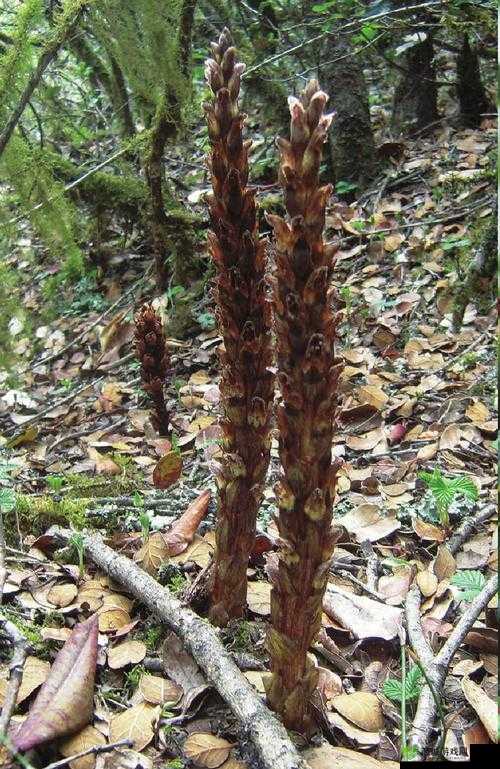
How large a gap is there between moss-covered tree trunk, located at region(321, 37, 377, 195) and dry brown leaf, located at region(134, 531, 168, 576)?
4.79m

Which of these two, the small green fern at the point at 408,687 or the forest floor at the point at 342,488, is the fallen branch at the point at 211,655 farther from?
the small green fern at the point at 408,687

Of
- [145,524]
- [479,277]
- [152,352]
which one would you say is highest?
[479,277]

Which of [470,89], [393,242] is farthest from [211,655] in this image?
[470,89]

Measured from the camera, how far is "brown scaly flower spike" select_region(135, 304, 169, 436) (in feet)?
13.5

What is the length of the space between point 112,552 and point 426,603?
1.18 m

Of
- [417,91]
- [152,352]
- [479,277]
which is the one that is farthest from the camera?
[417,91]

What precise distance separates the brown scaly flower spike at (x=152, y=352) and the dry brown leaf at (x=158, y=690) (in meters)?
2.25

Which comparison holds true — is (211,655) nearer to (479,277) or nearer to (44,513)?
(44,513)

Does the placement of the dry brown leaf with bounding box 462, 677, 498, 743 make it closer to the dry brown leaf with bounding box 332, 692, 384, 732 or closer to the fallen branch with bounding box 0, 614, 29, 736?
the dry brown leaf with bounding box 332, 692, 384, 732

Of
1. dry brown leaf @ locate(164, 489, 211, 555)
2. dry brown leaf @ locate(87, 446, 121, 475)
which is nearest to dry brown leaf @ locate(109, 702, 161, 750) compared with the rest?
dry brown leaf @ locate(164, 489, 211, 555)

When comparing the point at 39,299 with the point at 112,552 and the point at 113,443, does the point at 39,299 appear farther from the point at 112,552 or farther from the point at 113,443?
the point at 112,552

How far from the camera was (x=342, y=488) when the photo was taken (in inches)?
137

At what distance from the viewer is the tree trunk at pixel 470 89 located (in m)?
6.86

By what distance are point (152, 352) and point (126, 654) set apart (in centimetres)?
223
